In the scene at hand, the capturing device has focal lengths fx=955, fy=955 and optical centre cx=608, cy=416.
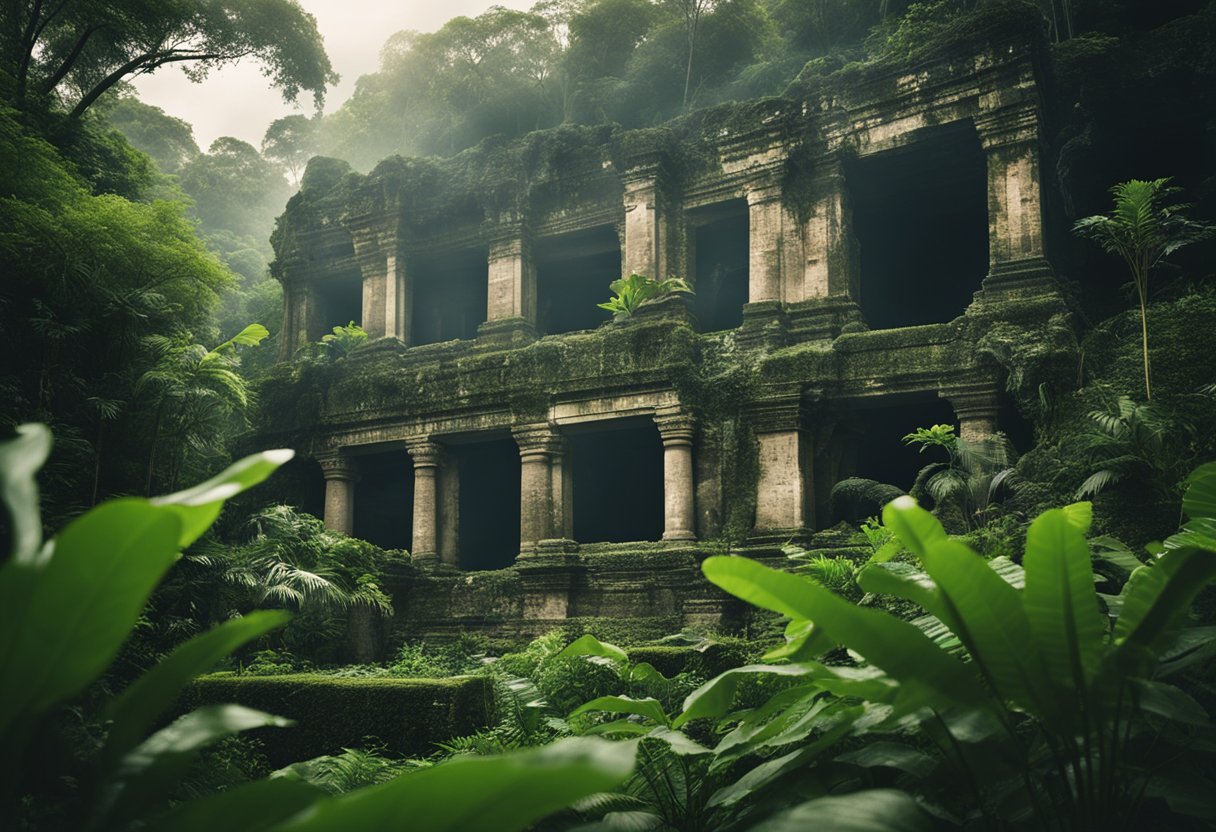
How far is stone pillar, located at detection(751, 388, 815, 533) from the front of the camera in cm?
1110

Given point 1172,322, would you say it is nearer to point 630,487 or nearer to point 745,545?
point 745,545

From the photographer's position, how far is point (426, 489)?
1381cm

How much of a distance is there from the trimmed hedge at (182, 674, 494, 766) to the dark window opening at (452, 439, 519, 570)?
1060 cm

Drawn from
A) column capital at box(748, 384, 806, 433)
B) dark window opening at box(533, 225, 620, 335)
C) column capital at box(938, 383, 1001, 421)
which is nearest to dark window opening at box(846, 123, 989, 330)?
column capital at box(748, 384, 806, 433)

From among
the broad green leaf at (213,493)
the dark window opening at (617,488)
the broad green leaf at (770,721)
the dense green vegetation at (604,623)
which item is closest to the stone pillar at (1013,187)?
the dense green vegetation at (604,623)

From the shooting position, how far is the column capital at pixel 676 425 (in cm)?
1187

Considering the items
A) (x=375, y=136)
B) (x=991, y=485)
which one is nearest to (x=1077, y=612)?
(x=991, y=485)

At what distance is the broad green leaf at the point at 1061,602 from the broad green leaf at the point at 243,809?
1402mm

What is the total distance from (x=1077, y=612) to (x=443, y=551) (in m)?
12.4

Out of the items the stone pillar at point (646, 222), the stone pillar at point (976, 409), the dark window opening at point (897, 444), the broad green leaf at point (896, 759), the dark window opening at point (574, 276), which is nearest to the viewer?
the broad green leaf at point (896, 759)

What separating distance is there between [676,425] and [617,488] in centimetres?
416

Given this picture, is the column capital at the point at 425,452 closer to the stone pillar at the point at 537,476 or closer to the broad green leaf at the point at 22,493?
the stone pillar at the point at 537,476

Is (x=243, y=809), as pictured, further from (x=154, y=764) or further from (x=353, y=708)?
(x=353, y=708)

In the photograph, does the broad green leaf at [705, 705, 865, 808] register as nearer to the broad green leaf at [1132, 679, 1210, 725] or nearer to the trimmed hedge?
the broad green leaf at [1132, 679, 1210, 725]
